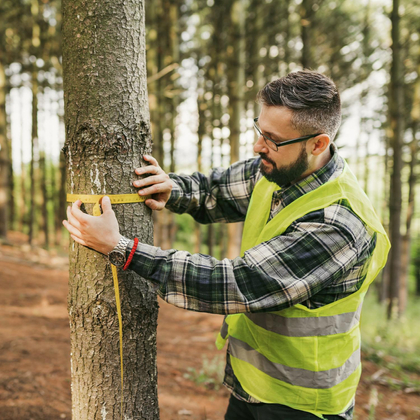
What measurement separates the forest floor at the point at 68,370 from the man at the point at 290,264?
57.6 inches

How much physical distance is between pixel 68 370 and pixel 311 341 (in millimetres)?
2734

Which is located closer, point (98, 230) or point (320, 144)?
point (98, 230)

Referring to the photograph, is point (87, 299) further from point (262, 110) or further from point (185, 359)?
point (185, 359)

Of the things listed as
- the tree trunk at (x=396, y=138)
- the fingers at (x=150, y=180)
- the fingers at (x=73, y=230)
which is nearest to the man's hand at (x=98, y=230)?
the fingers at (x=73, y=230)

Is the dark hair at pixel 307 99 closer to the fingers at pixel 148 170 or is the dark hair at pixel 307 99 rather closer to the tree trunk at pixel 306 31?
the fingers at pixel 148 170

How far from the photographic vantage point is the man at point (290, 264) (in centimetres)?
141

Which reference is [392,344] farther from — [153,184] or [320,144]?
[153,184]

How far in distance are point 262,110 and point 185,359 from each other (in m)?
3.48

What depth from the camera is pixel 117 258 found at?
4.69 feet

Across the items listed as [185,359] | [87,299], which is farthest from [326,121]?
[185,359]

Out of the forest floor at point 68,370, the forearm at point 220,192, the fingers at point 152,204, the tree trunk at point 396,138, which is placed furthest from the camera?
the tree trunk at point 396,138

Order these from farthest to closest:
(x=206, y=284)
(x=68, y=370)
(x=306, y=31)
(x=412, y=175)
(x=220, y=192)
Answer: (x=412, y=175)
(x=306, y=31)
(x=68, y=370)
(x=220, y=192)
(x=206, y=284)

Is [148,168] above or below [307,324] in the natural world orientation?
above

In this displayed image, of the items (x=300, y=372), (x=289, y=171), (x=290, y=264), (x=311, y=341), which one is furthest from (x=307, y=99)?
(x=300, y=372)
